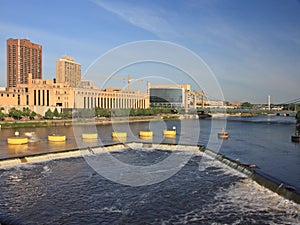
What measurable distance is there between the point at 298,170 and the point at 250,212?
3.02 metres

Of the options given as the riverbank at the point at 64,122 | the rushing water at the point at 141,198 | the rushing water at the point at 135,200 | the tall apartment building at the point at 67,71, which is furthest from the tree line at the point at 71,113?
the rushing water at the point at 135,200

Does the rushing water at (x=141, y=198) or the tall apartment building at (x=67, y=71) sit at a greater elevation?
the tall apartment building at (x=67, y=71)

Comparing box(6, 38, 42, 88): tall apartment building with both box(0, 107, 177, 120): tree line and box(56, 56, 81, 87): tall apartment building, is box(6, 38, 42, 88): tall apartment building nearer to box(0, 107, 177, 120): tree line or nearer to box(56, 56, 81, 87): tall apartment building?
box(56, 56, 81, 87): tall apartment building

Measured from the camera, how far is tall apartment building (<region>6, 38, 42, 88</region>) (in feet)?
104

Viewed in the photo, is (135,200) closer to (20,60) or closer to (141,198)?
(141,198)

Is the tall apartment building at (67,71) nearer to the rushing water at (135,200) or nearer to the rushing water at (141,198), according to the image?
the rushing water at (141,198)

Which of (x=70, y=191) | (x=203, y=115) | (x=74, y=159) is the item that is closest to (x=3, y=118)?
(x=74, y=159)

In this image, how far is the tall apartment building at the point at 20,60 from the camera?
104 feet

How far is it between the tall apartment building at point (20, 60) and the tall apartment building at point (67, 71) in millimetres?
3794

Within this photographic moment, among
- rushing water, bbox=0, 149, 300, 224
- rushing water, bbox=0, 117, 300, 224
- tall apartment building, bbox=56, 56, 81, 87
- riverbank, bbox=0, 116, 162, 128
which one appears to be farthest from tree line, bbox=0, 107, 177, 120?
rushing water, bbox=0, 149, 300, 224

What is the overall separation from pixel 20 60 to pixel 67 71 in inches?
189

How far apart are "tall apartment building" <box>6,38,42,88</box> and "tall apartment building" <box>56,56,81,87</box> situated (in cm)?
379

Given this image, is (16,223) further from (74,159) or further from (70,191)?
(74,159)

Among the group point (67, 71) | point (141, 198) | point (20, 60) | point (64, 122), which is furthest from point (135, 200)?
point (20, 60)
